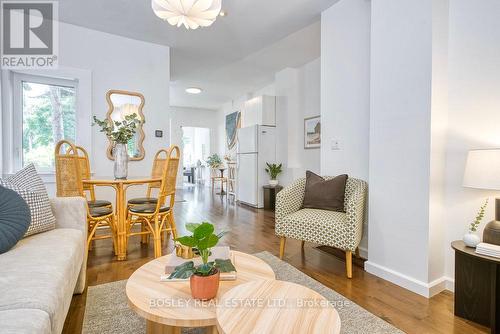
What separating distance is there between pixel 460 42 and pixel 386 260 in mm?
1713

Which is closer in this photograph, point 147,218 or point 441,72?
point 441,72

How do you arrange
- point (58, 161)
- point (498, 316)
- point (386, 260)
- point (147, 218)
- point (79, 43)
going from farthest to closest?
point (79, 43) → point (147, 218) → point (58, 161) → point (386, 260) → point (498, 316)

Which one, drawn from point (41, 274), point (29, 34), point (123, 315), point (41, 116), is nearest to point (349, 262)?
point (123, 315)

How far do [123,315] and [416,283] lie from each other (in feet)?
6.47

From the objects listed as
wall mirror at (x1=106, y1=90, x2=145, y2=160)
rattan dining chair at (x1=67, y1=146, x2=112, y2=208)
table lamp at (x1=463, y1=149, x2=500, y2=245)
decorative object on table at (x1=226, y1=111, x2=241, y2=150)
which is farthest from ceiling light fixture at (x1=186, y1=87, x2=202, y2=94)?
table lamp at (x1=463, y1=149, x2=500, y2=245)

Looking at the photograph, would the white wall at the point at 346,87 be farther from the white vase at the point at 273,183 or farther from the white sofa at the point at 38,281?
the white sofa at the point at 38,281

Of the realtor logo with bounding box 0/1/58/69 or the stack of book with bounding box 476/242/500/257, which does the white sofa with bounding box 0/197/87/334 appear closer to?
the stack of book with bounding box 476/242/500/257

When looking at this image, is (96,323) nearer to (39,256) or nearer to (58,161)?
(39,256)

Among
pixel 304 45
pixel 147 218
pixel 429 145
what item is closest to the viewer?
pixel 429 145

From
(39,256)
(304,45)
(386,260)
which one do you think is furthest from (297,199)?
(304,45)

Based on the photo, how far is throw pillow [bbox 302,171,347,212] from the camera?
7.91ft

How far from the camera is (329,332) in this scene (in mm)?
808

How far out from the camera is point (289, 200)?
2.45 metres

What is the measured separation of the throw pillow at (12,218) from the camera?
1278 mm
